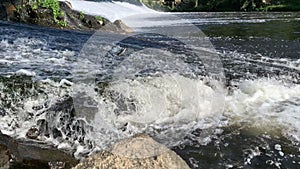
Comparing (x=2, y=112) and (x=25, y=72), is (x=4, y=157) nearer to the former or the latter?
(x=2, y=112)

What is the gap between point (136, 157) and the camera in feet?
13.5

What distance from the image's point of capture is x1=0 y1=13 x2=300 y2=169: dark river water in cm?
706

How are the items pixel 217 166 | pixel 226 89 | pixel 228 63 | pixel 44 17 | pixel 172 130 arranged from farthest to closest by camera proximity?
pixel 44 17
pixel 228 63
pixel 226 89
pixel 172 130
pixel 217 166

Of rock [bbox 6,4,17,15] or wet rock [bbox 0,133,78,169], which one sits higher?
rock [bbox 6,4,17,15]

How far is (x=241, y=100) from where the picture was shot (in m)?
9.62

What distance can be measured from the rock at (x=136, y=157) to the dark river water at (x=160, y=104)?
2.13m

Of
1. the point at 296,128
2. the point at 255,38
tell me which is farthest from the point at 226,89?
the point at 255,38

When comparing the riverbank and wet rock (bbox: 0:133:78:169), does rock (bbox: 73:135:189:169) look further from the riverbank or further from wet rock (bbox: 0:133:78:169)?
the riverbank

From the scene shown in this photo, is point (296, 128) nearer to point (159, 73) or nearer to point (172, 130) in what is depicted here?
point (172, 130)

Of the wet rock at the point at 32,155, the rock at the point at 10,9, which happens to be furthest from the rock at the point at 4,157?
the rock at the point at 10,9

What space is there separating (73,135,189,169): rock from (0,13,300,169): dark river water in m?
2.13

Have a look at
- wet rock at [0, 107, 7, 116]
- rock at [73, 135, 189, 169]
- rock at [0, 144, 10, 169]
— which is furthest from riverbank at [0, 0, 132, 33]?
rock at [73, 135, 189, 169]

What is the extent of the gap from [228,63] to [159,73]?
14.0 ft

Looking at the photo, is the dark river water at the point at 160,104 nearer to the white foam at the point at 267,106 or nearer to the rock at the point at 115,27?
the white foam at the point at 267,106
